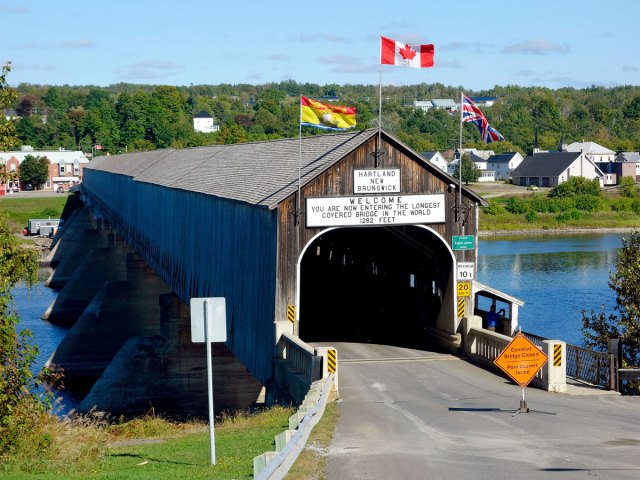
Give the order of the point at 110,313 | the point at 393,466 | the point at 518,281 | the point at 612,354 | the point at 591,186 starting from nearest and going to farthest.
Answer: the point at 393,466 < the point at 612,354 < the point at 110,313 < the point at 518,281 < the point at 591,186

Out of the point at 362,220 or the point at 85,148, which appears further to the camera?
the point at 85,148

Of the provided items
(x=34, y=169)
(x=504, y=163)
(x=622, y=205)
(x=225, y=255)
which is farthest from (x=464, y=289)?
(x=34, y=169)

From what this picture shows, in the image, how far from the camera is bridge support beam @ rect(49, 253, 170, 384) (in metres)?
46.0

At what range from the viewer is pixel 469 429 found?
15.2 metres

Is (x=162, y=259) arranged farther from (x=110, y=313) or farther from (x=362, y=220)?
(x=362, y=220)

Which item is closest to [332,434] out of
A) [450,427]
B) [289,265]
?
[450,427]

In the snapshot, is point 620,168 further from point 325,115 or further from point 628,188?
point 325,115

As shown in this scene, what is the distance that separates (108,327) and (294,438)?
37.0m

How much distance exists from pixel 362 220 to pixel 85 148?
155 metres

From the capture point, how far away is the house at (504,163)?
474 feet

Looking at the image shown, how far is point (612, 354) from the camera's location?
2005cm

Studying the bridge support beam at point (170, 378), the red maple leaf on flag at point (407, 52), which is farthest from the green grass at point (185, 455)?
the bridge support beam at point (170, 378)

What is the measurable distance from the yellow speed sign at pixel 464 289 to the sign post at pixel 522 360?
6308 millimetres

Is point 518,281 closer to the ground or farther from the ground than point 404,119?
closer to the ground
